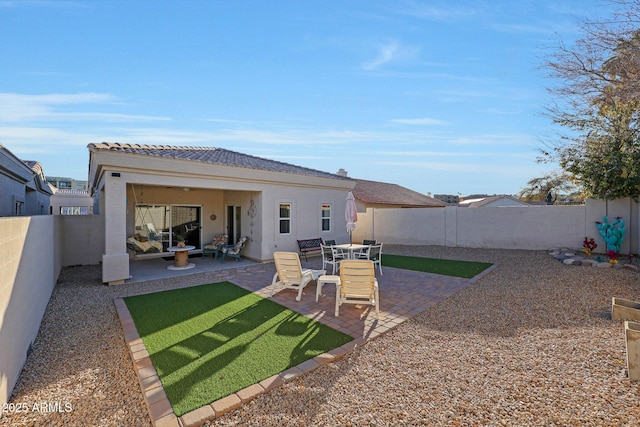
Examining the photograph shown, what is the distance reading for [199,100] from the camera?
11.8 meters

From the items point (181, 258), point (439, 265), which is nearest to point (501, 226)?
point (439, 265)

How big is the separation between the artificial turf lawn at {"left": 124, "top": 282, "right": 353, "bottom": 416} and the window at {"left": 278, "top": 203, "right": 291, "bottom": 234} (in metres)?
5.57

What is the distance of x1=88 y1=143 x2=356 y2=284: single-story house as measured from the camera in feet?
28.9

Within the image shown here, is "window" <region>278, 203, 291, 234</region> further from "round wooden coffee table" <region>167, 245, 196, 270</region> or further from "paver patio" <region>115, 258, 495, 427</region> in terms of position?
"round wooden coffee table" <region>167, 245, 196, 270</region>

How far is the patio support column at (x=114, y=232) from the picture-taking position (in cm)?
862

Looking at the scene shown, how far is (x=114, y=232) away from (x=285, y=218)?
6.26 metres

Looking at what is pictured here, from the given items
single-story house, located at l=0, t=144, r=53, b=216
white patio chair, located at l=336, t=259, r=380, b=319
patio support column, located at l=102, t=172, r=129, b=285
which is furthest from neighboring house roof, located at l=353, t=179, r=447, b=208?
single-story house, located at l=0, t=144, r=53, b=216

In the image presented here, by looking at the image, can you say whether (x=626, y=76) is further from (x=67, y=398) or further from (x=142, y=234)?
(x=142, y=234)

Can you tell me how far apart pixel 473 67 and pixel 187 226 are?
13685mm

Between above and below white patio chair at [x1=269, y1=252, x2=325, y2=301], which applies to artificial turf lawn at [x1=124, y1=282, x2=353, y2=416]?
below

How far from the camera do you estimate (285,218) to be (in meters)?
13.0

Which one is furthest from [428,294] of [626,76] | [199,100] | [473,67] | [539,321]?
[199,100]

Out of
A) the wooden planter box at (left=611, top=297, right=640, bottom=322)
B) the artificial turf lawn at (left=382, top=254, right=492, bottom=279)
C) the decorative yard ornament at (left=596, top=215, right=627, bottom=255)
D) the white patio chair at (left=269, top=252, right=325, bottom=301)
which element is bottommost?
the artificial turf lawn at (left=382, top=254, right=492, bottom=279)

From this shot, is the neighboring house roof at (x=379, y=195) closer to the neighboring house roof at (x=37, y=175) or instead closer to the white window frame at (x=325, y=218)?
the white window frame at (x=325, y=218)
